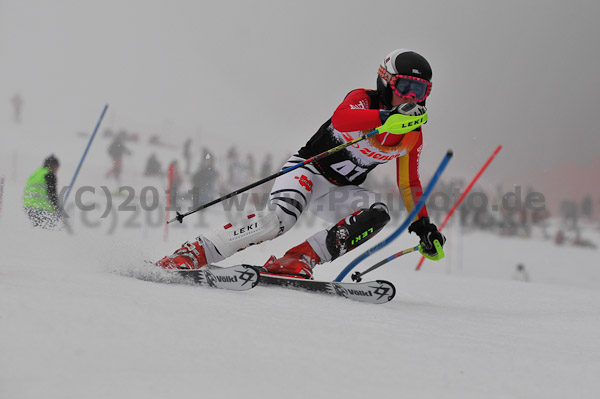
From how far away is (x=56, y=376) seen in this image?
3.18 feet

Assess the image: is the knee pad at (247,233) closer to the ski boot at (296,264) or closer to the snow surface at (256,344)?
the ski boot at (296,264)

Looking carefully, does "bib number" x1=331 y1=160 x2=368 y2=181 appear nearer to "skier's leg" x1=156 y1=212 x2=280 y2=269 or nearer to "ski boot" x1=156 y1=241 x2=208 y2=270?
"skier's leg" x1=156 y1=212 x2=280 y2=269

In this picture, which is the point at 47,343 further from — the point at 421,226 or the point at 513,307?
the point at 513,307

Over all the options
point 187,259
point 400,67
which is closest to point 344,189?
point 400,67

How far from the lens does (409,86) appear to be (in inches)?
111

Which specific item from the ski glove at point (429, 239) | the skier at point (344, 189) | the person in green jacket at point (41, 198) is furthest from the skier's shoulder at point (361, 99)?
the person in green jacket at point (41, 198)

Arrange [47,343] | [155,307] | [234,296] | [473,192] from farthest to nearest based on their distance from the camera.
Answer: [473,192] < [234,296] < [155,307] < [47,343]

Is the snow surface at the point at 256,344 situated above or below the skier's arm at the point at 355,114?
below

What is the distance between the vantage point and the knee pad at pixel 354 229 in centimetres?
284

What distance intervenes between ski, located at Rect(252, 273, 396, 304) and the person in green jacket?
3404 millimetres

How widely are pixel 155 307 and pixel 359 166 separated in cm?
184

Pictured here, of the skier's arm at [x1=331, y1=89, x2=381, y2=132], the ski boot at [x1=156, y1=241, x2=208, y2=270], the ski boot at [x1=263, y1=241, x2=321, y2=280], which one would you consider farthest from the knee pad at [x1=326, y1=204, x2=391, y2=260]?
the ski boot at [x1=156, y1=241, x2=208, y2=270]

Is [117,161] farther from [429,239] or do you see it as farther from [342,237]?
[429,239]

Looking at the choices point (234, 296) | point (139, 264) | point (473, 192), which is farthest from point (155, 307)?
point (473, 192)
